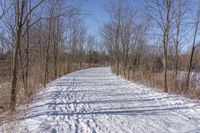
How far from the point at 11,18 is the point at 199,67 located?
393 inches

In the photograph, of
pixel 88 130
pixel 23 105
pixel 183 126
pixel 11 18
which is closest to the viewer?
pixel 88 130

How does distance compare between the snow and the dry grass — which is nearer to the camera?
the snow

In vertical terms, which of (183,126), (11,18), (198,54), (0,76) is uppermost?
(11,18)

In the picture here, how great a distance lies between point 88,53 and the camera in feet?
185

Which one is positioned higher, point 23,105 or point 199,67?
point 199,67

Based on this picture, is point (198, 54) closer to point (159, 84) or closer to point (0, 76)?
point (159, 84)

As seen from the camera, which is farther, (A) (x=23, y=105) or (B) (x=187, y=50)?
(B) (x=187, y=50)

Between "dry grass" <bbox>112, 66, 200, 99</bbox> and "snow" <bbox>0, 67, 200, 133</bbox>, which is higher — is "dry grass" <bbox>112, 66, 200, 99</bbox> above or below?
above

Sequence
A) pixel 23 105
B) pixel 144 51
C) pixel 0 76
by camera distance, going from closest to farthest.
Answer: pixel 23 105 < pixel 0 76 < pixel 144 51

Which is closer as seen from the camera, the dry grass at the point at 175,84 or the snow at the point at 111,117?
the snow at the point at 111,117

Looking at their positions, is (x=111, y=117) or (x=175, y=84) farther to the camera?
(x=175, y=84)

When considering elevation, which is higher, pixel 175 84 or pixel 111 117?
pixel 175 84

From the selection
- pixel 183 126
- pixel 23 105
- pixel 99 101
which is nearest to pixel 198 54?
pixel 99 101

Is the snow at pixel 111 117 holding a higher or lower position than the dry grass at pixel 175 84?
lower
